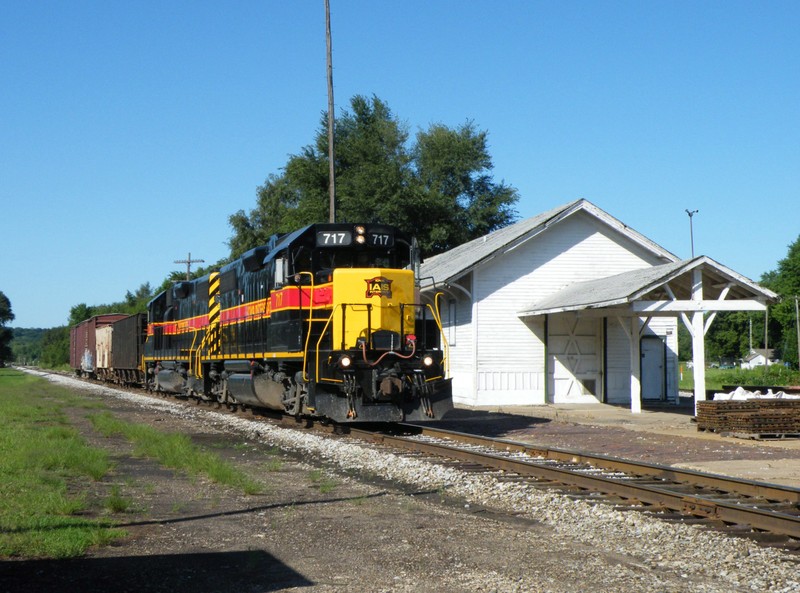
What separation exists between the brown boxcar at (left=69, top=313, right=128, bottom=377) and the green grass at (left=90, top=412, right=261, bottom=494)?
102 ft

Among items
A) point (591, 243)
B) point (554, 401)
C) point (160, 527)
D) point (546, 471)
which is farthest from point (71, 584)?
point (591, 243)

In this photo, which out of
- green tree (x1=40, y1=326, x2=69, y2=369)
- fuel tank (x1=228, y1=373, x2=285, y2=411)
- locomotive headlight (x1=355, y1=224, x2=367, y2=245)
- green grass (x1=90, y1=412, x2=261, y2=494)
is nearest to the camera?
green grass (x1=90, y1=412, x2=261, y2=494)

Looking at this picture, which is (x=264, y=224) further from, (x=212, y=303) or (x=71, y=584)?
(x=71, y=584)

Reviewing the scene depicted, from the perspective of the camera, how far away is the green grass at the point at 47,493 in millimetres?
6871

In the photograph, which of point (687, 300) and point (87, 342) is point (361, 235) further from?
point (87, 342)

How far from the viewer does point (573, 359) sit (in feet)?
87.2

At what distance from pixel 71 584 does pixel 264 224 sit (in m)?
69.5

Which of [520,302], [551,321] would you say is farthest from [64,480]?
[551,321]

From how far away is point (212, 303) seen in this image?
22750 millimetres

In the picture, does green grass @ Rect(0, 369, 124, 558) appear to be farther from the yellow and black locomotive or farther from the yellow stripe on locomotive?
the yellow stripe on locomotive

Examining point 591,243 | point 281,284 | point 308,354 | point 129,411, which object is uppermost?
point 591,243

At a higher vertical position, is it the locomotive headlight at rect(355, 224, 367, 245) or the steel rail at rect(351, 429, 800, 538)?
the locomotive headlight at rect(355, 224, 367, 245)

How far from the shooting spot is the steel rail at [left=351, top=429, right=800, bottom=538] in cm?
734

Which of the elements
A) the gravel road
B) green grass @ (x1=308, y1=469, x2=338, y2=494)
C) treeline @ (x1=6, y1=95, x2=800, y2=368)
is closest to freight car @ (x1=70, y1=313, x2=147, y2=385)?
treeline @ (x1=6, y1=95, x2=800, y2=368)
